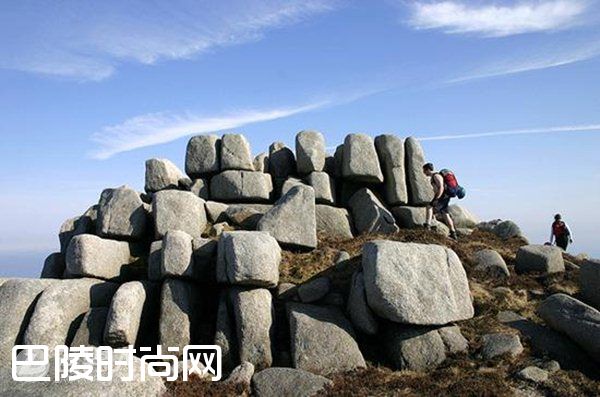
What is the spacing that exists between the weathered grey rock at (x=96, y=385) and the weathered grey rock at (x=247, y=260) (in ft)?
16.0

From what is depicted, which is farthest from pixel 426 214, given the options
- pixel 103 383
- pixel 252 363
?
pixel 103 383

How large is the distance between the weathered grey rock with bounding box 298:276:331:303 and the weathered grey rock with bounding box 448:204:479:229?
15825 millimetres

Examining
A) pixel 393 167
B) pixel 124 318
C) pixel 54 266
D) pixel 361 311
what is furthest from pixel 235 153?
pixel 361 311

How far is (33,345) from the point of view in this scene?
808 inches

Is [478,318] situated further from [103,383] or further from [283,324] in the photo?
[103,383]

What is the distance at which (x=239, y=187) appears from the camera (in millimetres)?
30312

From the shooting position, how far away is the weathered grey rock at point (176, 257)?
854 inches

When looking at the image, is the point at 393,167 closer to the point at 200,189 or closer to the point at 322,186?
Answer: the point at 322,186

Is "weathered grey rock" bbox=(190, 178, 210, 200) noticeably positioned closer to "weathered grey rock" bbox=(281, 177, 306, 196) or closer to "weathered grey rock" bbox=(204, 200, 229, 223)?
"weathered grey rock" bbox=(204, 200, 229, 223)

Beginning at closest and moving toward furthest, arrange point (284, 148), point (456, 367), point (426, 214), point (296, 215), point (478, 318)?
1. point (456, 367)
2. point (478, 318)
3. point (296, 215)
4. point (426, 214)
5. point (284, 148)

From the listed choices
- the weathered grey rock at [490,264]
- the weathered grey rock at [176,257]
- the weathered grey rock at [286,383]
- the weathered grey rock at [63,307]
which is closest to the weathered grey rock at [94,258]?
the weathered grey rock at [63,307]

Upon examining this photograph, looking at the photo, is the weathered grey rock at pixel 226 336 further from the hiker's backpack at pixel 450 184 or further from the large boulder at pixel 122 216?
the hiker's backpack at pixel 450 184

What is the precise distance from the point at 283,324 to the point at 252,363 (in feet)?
6.93

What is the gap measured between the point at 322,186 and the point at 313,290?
32.4 feet
